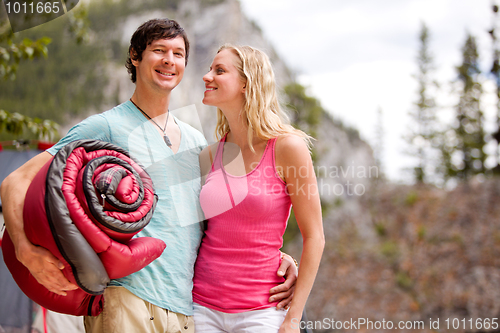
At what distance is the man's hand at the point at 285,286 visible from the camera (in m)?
1.60

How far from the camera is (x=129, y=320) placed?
4.63ft

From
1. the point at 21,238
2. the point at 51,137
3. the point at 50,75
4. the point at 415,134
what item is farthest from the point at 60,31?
the point at 21,238

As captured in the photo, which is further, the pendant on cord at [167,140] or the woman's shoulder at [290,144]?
the pendant on cord at [167,140]

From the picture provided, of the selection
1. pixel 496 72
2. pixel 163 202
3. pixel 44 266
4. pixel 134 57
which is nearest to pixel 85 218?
pixel 44 266

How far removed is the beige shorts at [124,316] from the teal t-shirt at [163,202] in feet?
0.10

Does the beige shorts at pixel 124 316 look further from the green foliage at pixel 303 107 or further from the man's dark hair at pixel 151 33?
the green foliage at pixel 303 107

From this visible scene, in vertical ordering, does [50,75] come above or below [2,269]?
above

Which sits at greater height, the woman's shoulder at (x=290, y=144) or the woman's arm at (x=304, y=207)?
the woman's shoulder at (x=290, y=144)

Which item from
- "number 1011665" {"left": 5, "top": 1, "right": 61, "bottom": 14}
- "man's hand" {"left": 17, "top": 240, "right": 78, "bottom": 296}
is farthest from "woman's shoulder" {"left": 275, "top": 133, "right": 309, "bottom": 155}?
"number 1011665" {"left": 5, "top": 1, "right": 61, "bottom": 14}

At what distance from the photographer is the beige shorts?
1400 millimetres

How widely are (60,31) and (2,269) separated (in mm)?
26340

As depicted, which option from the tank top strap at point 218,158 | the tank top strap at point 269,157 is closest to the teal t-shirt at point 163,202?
the tank top strap at point 218,158

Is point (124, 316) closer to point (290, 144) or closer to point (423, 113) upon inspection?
point (290, 144)

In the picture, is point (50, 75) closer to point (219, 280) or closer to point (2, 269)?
point (2, 269)
